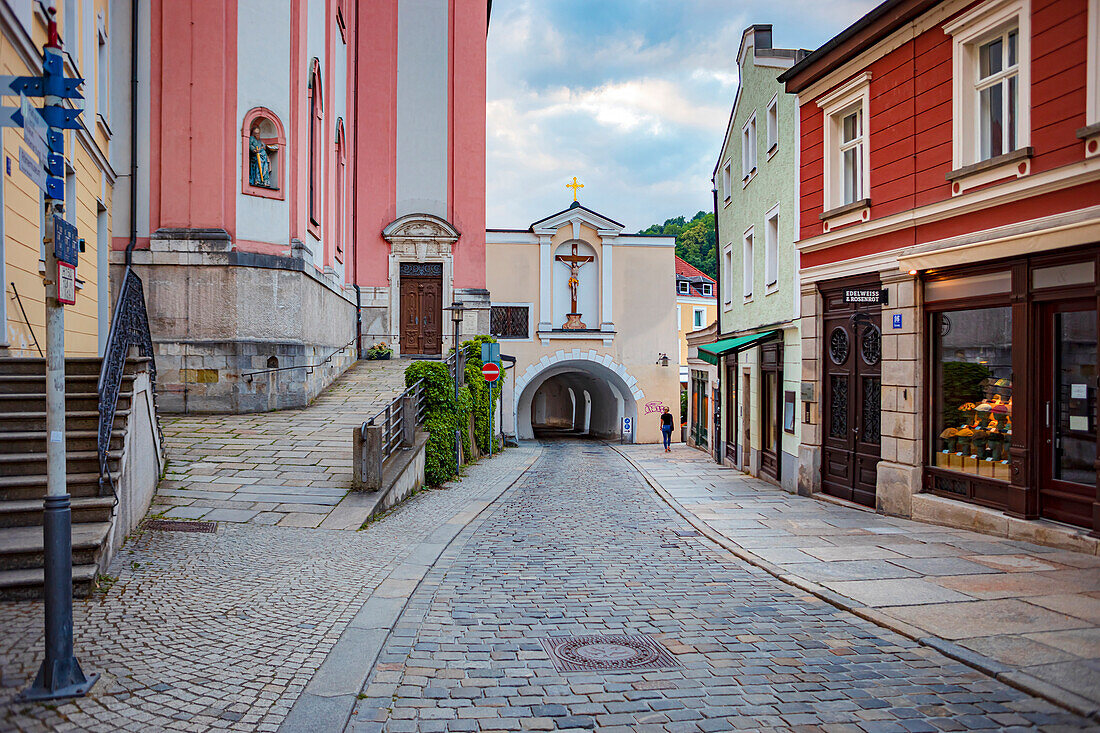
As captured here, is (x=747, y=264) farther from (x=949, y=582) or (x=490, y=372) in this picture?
(x=949, y=582)

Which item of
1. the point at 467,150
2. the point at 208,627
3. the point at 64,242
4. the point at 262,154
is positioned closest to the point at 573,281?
the point at 467,150

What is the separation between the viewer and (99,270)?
15648 mm

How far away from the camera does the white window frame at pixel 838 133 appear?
1342 cm

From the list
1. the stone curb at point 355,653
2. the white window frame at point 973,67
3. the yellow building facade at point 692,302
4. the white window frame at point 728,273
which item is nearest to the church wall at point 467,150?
the white window frame at point 728,273

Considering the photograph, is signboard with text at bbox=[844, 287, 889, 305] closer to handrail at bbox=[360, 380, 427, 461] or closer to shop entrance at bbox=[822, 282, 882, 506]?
shop entrance at bbox=[822, 282, 882, 506]

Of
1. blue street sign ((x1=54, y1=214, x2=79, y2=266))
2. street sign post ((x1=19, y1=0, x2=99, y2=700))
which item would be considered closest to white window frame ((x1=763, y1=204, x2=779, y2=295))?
blue street sign ((x1=54, y1=214, x2=79, y2=266))

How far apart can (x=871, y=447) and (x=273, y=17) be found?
52.5ft

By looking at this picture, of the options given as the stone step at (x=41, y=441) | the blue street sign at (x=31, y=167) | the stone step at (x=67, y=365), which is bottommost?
the stone step at (x=41, y=441)

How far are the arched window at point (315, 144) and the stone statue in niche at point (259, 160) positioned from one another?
8.54 ft

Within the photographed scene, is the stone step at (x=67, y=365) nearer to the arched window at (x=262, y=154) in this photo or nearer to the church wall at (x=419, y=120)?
the arched window at (x=262, y=154)

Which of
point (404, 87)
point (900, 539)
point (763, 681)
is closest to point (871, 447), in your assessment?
point (900, 539)

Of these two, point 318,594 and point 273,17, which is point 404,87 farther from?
point 318,594

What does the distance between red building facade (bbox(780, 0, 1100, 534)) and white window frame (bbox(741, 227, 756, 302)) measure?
18.8 feet

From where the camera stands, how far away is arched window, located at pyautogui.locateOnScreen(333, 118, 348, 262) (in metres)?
25.9
